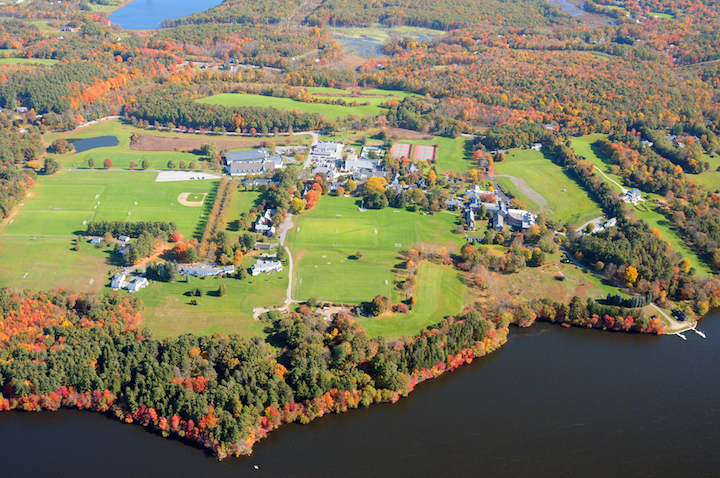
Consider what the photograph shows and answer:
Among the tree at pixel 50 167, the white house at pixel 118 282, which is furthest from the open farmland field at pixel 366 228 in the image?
the tree at pixel 50 167

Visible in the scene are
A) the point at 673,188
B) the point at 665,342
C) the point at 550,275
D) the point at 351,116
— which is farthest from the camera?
the point at 351,116

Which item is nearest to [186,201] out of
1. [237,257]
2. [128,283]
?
[237,257]

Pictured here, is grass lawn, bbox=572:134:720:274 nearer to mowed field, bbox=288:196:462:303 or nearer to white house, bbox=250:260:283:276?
mowed field, bbox=288:196:462:303

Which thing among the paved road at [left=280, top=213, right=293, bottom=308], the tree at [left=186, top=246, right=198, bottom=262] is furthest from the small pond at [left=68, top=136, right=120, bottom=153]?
the tree at [left=186, top=246, right=198, bottom=262]

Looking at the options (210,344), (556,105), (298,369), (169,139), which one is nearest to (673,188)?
(556,105)

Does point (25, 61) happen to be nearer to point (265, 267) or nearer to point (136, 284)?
point (136, 284)

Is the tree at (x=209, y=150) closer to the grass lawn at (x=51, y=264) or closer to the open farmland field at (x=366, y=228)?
the open farmland field at (x=366, y=228)

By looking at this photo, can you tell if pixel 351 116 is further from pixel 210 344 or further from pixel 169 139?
pixel 210 344
